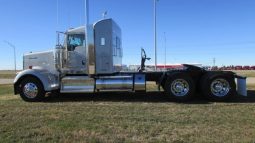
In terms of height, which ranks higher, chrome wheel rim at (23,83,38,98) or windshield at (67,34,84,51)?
windshield at (67,34,84,51)

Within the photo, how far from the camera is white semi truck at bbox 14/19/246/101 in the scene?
45.5ft

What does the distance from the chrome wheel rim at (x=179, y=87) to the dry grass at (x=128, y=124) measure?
80.6 inches

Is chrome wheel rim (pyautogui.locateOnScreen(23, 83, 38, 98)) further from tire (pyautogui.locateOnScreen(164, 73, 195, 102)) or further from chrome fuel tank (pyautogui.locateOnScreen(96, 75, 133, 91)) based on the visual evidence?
tire (pyautogui.locateOnScreen(164, 73, 195, 102))

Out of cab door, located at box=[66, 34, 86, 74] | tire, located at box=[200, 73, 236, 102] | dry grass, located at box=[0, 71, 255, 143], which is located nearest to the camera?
dry grass, located at box=[0, 71, 255, 143]

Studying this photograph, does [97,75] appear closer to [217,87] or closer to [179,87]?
[179,87]

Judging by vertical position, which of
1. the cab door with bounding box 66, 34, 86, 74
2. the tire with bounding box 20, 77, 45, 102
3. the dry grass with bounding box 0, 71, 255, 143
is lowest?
the dry grass with bounding box 0, 71, 255, 143

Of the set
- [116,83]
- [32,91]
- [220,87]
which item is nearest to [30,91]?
[32,91]

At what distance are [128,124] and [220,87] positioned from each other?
6206 millimetres

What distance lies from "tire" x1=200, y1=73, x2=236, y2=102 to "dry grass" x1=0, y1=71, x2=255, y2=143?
1692mm

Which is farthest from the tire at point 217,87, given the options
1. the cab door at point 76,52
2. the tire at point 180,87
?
the cab door at point 76,52

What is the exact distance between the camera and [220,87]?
45.6ft

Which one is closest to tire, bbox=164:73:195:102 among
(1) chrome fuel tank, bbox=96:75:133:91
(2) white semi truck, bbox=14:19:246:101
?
(2) white semi truck, bbox=14:19:246:101

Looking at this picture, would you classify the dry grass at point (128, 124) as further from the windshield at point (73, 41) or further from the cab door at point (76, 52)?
the windshield at point (73, 41)

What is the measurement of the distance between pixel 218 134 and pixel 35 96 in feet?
28.1
